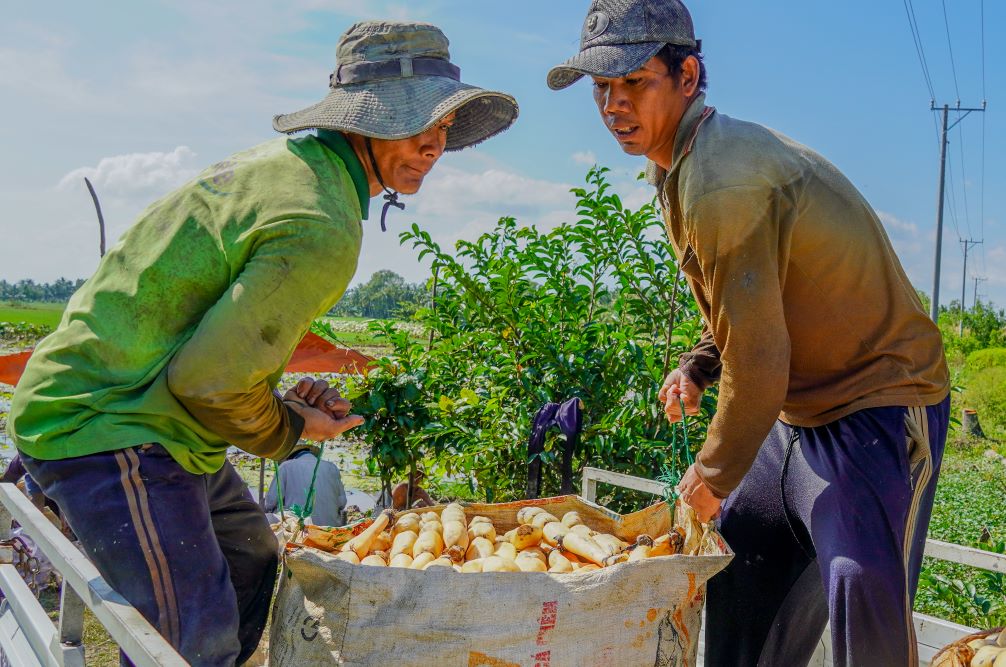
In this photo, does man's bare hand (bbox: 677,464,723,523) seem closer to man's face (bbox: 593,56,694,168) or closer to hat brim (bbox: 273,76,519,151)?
man's face (bbox: 593,56,694,168)

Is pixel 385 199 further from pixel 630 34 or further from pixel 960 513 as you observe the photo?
pixel 960 513

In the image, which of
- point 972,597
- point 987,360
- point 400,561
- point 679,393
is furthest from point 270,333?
point 987,360

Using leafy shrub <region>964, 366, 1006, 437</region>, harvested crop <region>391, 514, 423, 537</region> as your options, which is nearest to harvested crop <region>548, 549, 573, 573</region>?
harvested crop <region>391, 514, 423, 537</region>

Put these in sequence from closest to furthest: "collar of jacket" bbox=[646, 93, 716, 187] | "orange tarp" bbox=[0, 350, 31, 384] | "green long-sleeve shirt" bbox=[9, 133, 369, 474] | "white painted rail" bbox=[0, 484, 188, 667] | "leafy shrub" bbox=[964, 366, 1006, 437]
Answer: "white painted rail" bbox=[0, 484, 188, 667]
"green long-sleeve shirt" bbox=[9, 133, 369, 474]
"collar of jacket" bbox=[646, 93, 716, 187]
"orange tarp" bbox=[0, 350, 31, 384]
"leafy shrub" bbox=[964, 366, 1006, 437]

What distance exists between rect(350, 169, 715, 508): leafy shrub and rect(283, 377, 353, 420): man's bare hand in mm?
2089

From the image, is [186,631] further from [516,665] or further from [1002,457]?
[1002,457]

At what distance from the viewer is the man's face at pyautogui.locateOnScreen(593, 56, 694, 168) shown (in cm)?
204

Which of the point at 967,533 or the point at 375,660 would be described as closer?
the point at 375,660

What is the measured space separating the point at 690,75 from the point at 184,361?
1371 millimetres

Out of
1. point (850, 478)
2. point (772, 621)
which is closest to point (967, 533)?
point (772, 621)

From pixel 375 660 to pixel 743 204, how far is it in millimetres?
1310

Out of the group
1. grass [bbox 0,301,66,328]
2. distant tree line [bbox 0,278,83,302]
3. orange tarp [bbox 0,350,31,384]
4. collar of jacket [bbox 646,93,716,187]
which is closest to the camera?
collar of jacket [bbox 646,93,716,187]

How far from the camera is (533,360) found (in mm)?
4656

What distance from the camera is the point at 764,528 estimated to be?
2.33 metres
